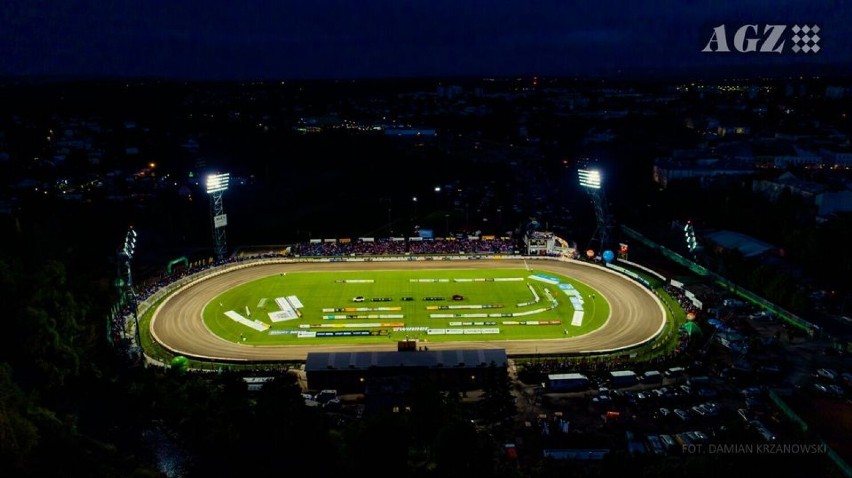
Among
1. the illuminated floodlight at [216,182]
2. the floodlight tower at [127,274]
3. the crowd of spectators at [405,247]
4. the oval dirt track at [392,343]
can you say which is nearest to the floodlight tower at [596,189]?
the oval dirt track at [392,343]

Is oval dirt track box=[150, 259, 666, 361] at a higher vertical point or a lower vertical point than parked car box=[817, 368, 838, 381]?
higher

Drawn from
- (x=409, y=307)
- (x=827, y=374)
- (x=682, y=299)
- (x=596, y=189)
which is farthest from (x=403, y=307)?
(x=827, y=374)

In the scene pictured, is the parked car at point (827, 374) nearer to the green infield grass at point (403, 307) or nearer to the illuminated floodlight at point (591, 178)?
the green infield grass at point (403, 307)

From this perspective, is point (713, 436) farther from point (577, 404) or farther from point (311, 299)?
point (311, 299)

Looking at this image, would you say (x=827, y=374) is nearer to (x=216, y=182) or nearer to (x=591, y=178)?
(x=591, y=178)

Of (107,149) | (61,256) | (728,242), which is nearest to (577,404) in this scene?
(728,242)

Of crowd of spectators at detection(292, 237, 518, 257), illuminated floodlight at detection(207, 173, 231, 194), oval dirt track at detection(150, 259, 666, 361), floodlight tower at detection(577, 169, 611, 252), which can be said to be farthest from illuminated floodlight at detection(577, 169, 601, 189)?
illuminated floodlight at detection(207, 173, 231, 194)

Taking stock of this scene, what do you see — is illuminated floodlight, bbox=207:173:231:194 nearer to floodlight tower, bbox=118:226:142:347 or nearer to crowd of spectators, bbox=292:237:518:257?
floodlight tower, bbox=118:226:142:347
